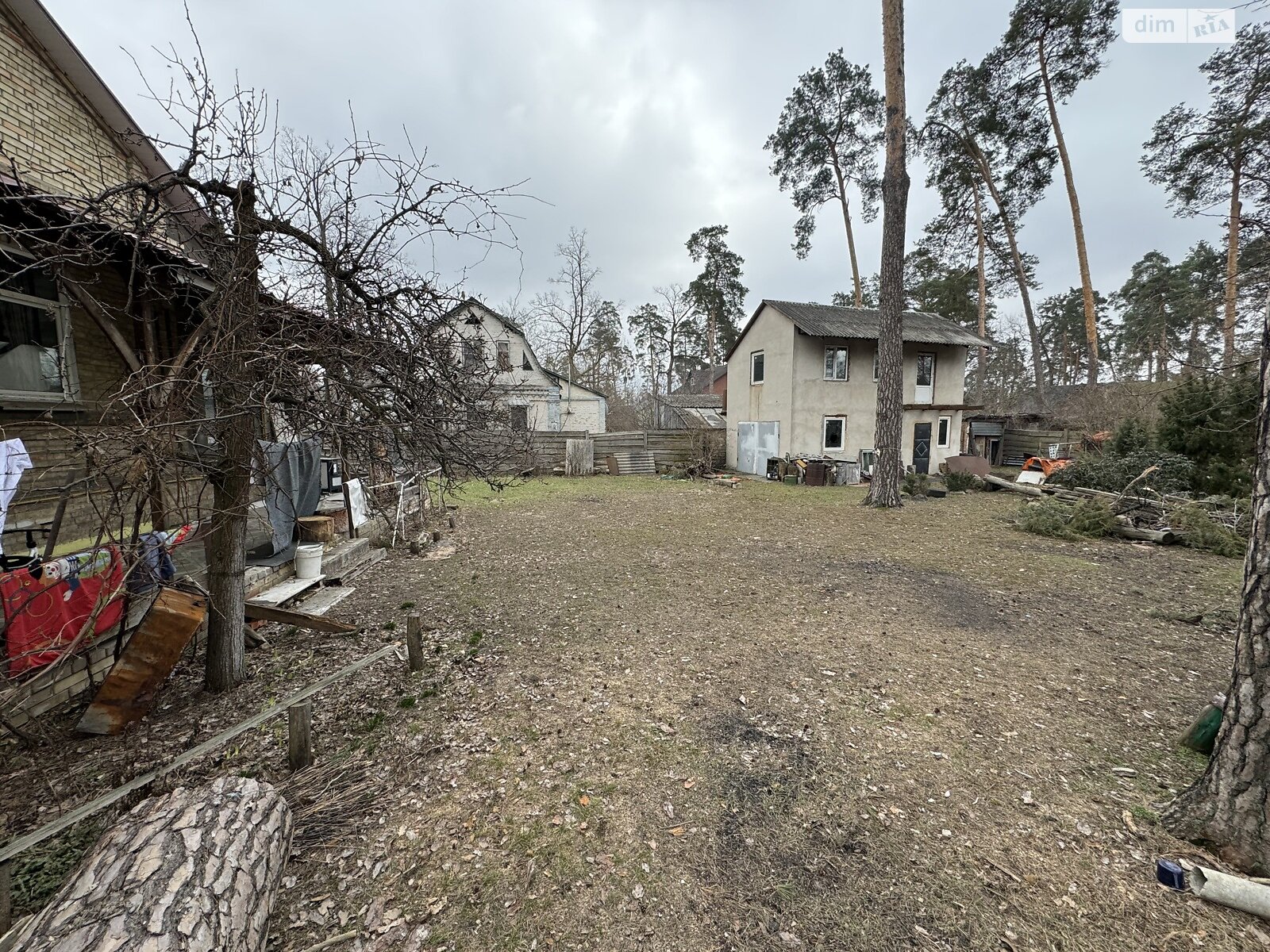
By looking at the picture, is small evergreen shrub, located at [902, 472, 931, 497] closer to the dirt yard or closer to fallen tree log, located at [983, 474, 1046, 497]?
fallen tree log, located at [983, 474, 1046, 497]

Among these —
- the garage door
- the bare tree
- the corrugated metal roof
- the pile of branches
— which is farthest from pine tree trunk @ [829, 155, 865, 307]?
the bare tree

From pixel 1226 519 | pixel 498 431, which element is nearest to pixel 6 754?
pixel 498 431

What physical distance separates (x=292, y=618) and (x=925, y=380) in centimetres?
2081

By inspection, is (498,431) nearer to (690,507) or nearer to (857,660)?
(857,660)

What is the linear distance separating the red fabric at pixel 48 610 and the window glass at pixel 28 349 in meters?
3.03

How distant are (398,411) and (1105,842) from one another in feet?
15.6

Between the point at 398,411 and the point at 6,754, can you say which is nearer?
the point at 6,754

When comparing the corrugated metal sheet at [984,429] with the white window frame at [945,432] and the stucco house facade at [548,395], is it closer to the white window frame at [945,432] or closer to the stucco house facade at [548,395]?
the white window frame at [945,432]

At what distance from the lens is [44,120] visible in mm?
5949

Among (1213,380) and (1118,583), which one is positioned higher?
(1213,380)

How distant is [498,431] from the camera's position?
175 inches

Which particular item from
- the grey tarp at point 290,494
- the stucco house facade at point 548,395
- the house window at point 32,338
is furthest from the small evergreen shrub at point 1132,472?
the house window at point 32,338

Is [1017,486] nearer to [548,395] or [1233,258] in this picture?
[1233,258]

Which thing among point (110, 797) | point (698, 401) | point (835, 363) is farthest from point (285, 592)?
point (698, 401)
